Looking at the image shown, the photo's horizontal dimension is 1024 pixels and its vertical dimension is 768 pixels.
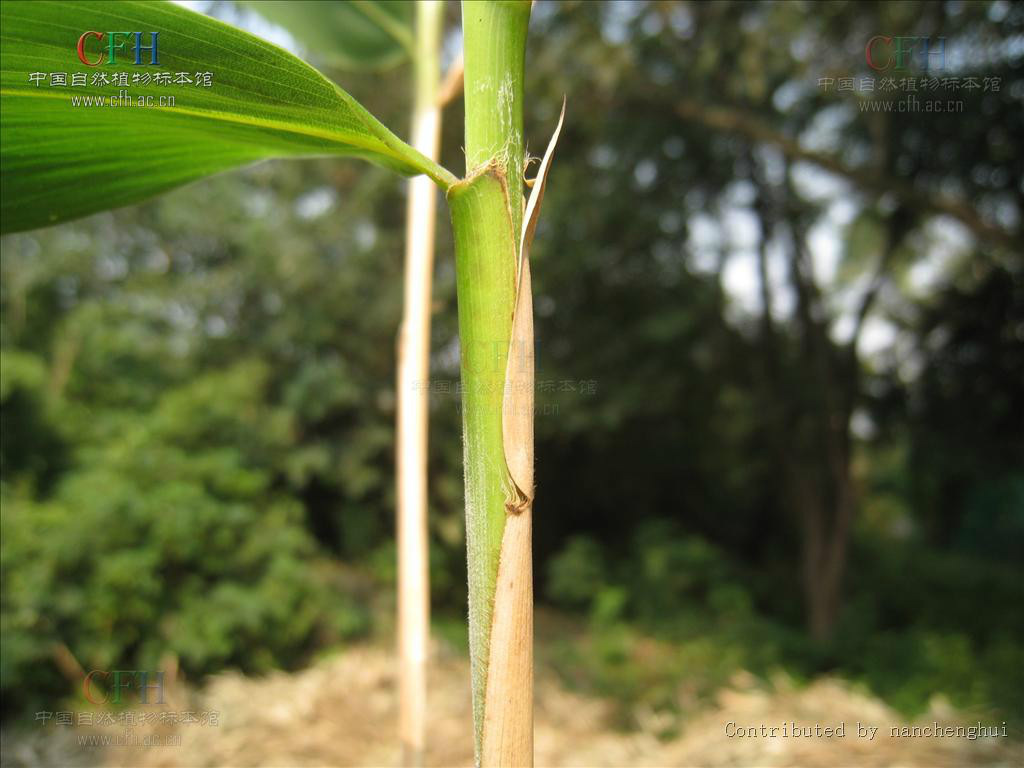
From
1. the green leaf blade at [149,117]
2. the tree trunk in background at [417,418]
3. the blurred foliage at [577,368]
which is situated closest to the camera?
the green leaf blade at [149,117]

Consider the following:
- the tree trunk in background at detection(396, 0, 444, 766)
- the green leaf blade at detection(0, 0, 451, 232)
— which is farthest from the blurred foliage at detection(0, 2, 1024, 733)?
the green leaf blade at detection(0, 0, 451, 232)

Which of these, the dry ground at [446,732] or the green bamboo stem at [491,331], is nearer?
the green bamboo stem at [491,331]

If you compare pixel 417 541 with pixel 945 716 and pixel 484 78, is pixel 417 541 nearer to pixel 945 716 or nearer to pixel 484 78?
pixel 484 78

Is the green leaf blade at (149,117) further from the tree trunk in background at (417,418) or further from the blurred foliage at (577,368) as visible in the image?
the blurred foliage at (577,368)

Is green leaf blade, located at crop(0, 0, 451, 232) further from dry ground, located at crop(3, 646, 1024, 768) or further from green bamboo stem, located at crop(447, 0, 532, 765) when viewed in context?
dry ground, located at crop(3, 646, 1024, 768)

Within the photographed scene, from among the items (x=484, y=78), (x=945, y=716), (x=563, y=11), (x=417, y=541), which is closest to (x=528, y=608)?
(x=484, y=78)

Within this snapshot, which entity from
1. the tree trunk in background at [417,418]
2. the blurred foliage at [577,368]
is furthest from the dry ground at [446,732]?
the tree trunk in background at [417,418]
